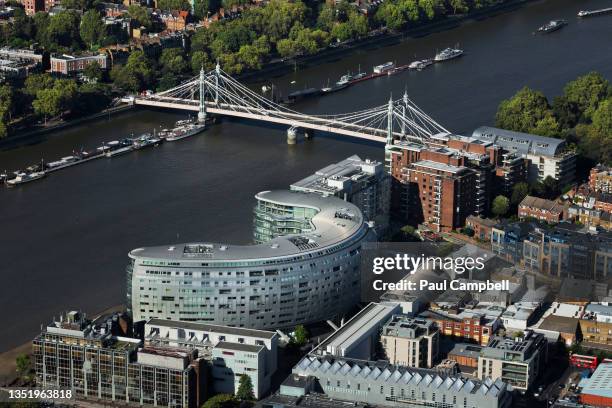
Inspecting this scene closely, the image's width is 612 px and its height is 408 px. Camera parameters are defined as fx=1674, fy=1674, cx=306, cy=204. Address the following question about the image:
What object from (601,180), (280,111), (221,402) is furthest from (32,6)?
(221,402)

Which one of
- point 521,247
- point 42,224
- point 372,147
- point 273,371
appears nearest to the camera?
point 273,371

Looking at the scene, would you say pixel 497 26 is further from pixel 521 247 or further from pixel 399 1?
pixel 521 247

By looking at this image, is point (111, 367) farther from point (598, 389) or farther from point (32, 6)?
point (32, 6)

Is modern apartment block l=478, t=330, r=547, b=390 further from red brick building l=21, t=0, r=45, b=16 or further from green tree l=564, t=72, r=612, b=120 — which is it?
red brick building l=21, t=0, r=45, b=16

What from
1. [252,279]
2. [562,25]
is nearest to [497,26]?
[562,25]

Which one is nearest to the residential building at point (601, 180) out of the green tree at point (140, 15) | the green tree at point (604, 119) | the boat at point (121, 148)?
the green tree at point (604, 119)

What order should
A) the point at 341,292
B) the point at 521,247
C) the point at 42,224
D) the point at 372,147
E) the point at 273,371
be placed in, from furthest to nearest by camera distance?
the point at 372,147 < the point at 42,224 < the point at 521,247 < the point at 341,292 < the point at 273,371

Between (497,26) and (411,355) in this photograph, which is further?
(497,26)
